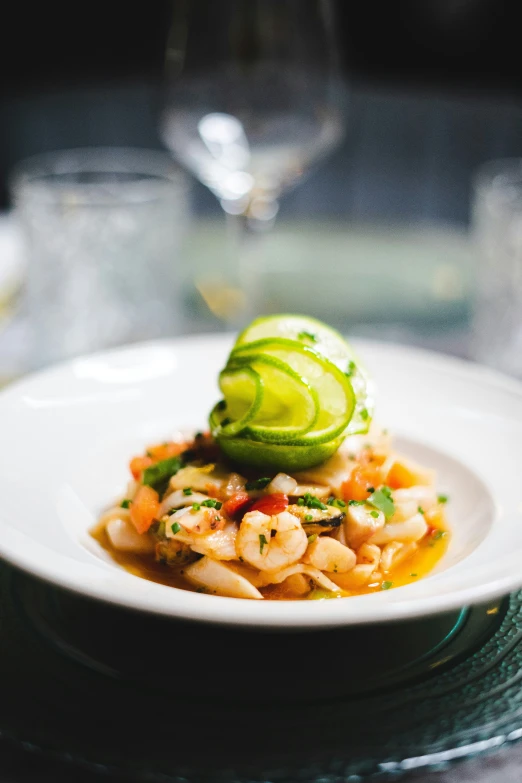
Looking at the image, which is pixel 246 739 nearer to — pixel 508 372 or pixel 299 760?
pixel 299 760

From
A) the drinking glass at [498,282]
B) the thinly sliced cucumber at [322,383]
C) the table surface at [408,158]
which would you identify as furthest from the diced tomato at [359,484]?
the table surface at [408,158]

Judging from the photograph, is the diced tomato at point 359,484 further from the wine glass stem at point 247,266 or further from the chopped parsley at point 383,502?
the wine glass stem at point 247,266

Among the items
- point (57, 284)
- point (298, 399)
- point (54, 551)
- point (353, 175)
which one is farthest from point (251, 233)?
point (353, 175)

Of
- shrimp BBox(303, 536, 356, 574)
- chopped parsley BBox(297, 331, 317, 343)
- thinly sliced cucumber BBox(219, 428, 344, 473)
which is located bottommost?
shrimp BBox(303, 536, 356, 574)

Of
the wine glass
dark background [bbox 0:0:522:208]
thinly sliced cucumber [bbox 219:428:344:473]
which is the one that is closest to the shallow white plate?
thinly sliced cucumber [bbox 219:428:344:473]

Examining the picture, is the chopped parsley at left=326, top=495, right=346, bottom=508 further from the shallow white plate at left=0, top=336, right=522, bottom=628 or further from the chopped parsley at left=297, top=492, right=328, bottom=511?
the shallow white plate at left=0, top=336, right=522, bottom=628

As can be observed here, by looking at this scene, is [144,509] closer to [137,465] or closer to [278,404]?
[137,465]
